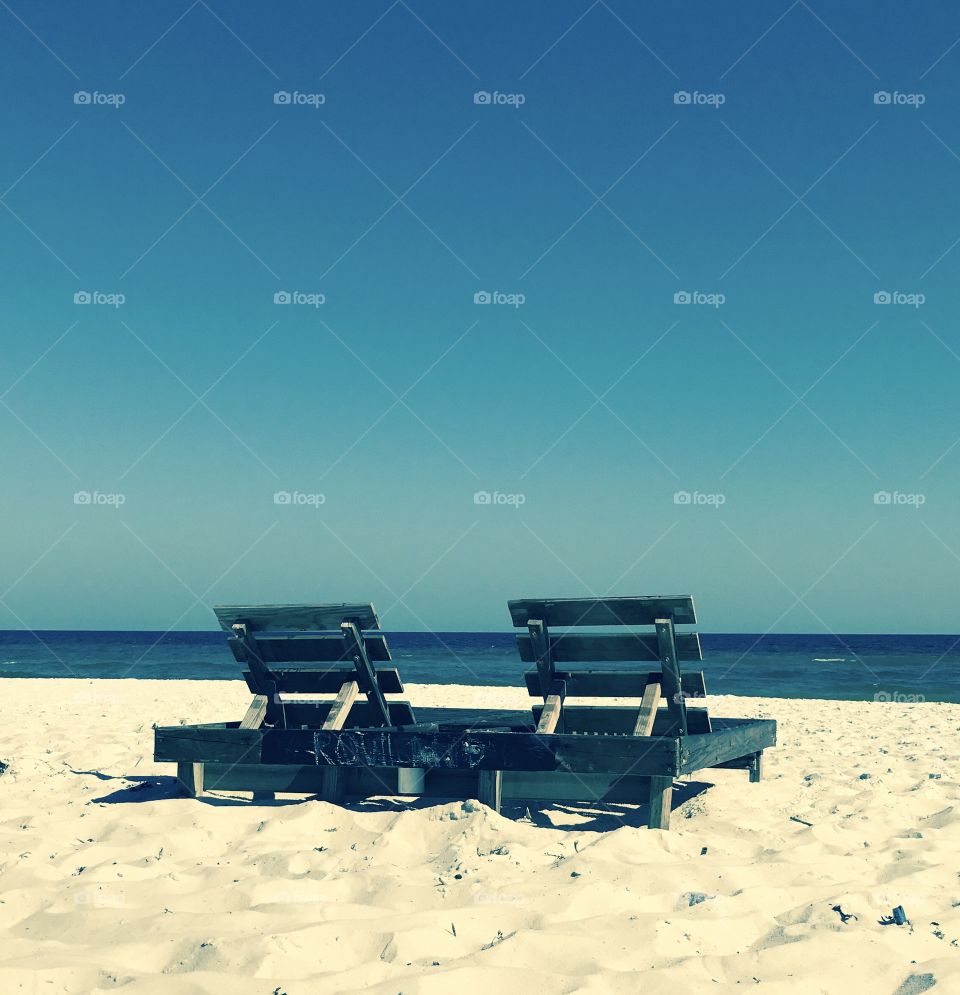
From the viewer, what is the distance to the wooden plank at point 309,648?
5.79m

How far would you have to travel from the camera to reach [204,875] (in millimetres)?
4309

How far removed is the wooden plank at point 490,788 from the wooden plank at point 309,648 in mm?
944

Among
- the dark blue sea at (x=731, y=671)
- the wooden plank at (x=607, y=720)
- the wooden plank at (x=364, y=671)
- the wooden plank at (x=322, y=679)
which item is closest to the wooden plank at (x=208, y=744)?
the wooden plank at (x=322, y=679)

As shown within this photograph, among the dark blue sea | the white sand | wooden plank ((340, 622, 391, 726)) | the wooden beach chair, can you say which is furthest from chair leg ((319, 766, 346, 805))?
the dark blue sea

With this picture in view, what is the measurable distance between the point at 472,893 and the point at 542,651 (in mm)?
1948

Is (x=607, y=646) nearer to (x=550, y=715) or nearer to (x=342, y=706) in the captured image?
(x=550, y=715)

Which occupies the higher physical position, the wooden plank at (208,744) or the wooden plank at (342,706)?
the wooden plank at (342,706)

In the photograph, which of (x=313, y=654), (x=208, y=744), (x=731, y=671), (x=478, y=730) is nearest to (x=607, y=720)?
Answer: (x=478, y=730)

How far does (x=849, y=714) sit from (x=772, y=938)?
10971 mm

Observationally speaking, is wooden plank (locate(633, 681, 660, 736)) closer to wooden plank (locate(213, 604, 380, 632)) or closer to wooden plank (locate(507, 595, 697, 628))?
wooden plank (locate(507, 595, 697, 628))

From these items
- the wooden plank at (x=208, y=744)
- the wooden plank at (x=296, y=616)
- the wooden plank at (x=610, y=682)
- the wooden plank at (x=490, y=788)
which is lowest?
the wooden plank at (x=490, y=788)

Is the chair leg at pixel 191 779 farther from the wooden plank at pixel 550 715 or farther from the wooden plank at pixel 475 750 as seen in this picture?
the wooden plank at pixel 550 715

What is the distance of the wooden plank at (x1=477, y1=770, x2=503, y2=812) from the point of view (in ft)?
17.8

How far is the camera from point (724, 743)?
229 inches
